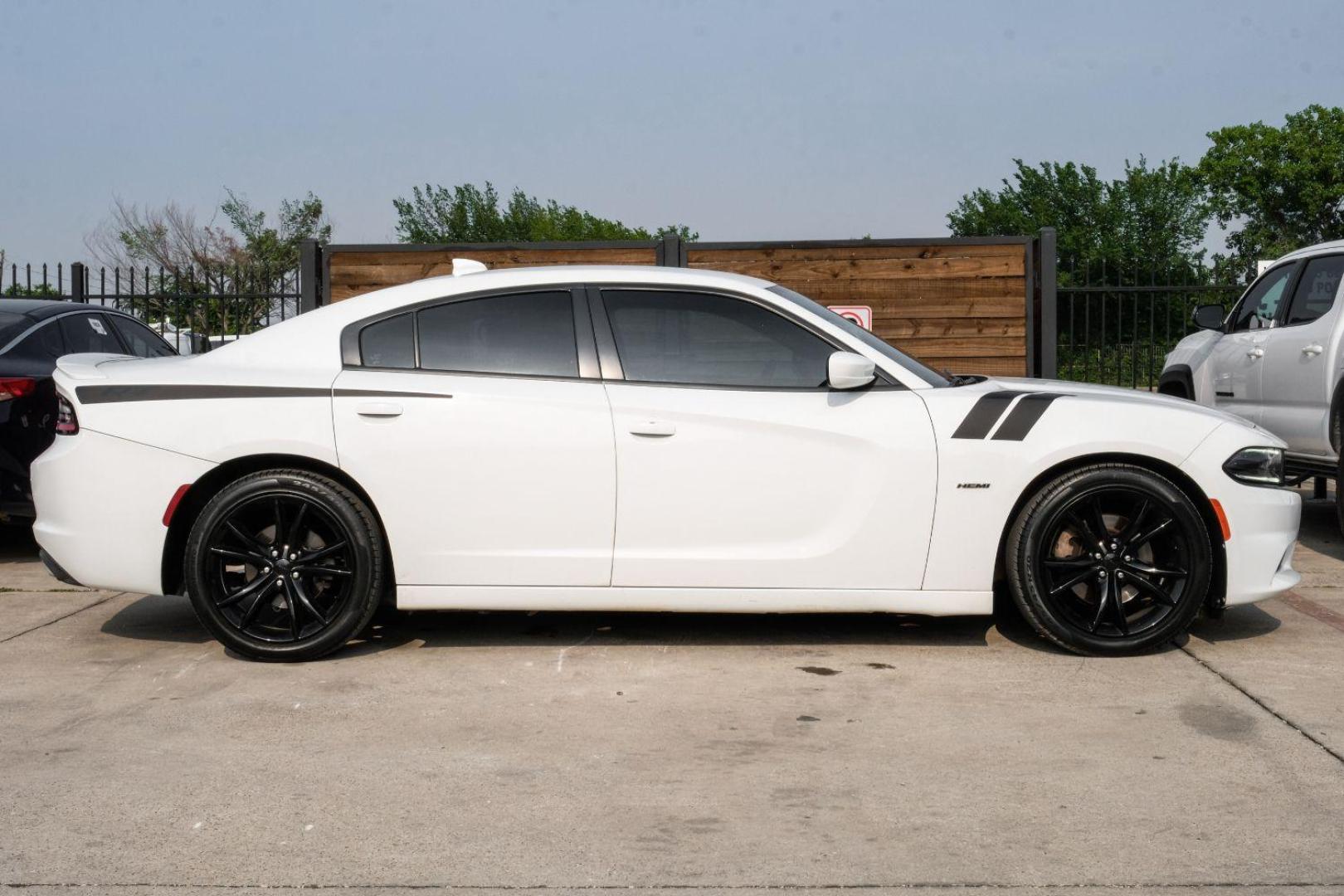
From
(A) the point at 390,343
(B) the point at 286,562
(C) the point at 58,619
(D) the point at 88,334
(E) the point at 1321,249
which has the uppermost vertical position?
(E) the point at 1321,249

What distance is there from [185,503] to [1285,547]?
14.6 ft

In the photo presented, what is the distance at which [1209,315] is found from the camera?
9.16 metres

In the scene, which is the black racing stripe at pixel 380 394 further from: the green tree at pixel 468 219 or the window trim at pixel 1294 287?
the green tree at pixel 468 219

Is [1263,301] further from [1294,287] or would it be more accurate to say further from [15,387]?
[15,387]

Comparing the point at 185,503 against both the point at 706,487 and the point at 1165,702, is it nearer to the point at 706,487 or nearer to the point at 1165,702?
the point at 706,487

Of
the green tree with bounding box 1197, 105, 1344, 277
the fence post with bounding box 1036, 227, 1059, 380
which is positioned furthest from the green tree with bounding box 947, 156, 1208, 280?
the fence post with bounding box 1036, 227, 1059, 380

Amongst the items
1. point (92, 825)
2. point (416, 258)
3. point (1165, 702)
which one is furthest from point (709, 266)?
point (92, 825)

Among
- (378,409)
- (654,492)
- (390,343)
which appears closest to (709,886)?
(654,492)

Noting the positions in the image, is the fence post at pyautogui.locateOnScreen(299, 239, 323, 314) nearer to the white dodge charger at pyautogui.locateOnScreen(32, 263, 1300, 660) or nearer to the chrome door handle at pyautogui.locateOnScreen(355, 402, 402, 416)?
the white dodge charger at pyautogui.locateOnScreen(32, 263, 1300, 660)

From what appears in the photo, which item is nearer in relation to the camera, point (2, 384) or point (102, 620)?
point (102, 620)

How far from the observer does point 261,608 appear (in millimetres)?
5520

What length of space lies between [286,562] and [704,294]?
2019 mm

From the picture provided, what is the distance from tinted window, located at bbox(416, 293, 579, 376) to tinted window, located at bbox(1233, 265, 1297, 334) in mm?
5418

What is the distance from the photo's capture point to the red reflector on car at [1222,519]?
548cm
